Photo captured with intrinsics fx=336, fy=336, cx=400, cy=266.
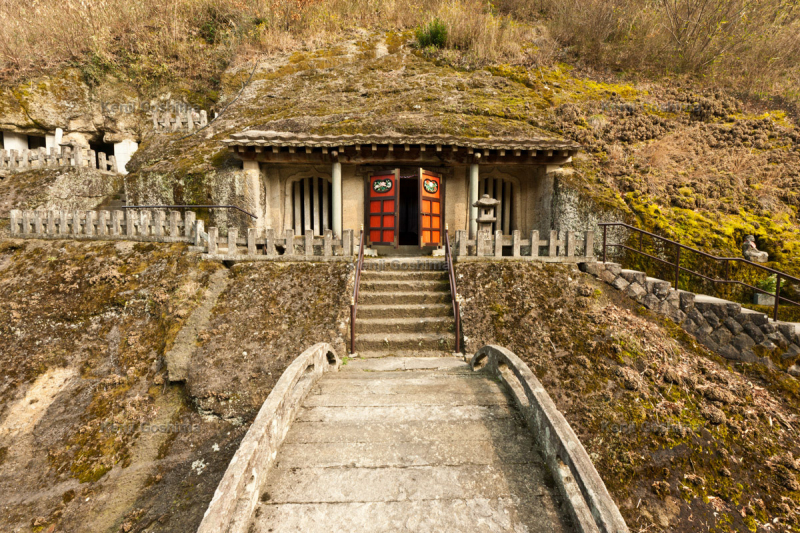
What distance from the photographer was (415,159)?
32.9 ft

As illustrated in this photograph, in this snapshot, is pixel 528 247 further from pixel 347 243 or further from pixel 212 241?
pixel 212 241

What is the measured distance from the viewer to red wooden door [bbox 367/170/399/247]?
33.7ft

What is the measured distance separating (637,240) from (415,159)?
6269mm

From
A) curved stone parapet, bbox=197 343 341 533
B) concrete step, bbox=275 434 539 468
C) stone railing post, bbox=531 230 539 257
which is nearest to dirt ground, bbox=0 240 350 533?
curved stone parapet, bbox=197 343 341 533

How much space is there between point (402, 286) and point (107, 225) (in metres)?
7.96

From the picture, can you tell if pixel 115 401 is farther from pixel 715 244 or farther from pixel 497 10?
pixel 497 10

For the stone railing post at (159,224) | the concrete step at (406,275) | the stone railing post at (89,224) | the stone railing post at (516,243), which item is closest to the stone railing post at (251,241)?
the stone railing post at (159,224)

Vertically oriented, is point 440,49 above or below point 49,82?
above

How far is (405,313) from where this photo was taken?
695 cm

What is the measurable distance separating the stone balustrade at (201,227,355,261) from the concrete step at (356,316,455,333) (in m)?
2.05

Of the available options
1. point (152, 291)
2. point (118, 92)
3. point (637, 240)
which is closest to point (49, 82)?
point (118, 92)

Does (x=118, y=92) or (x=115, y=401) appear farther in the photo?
(x=118, y=92)

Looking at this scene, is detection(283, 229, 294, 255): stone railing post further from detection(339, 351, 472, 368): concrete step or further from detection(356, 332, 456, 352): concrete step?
detection(339, 351, 472, 368): concrete step

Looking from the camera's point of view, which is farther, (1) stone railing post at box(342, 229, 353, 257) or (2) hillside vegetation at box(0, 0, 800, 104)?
(2) hillside vegetation at box(0, 0, 800, 104)
